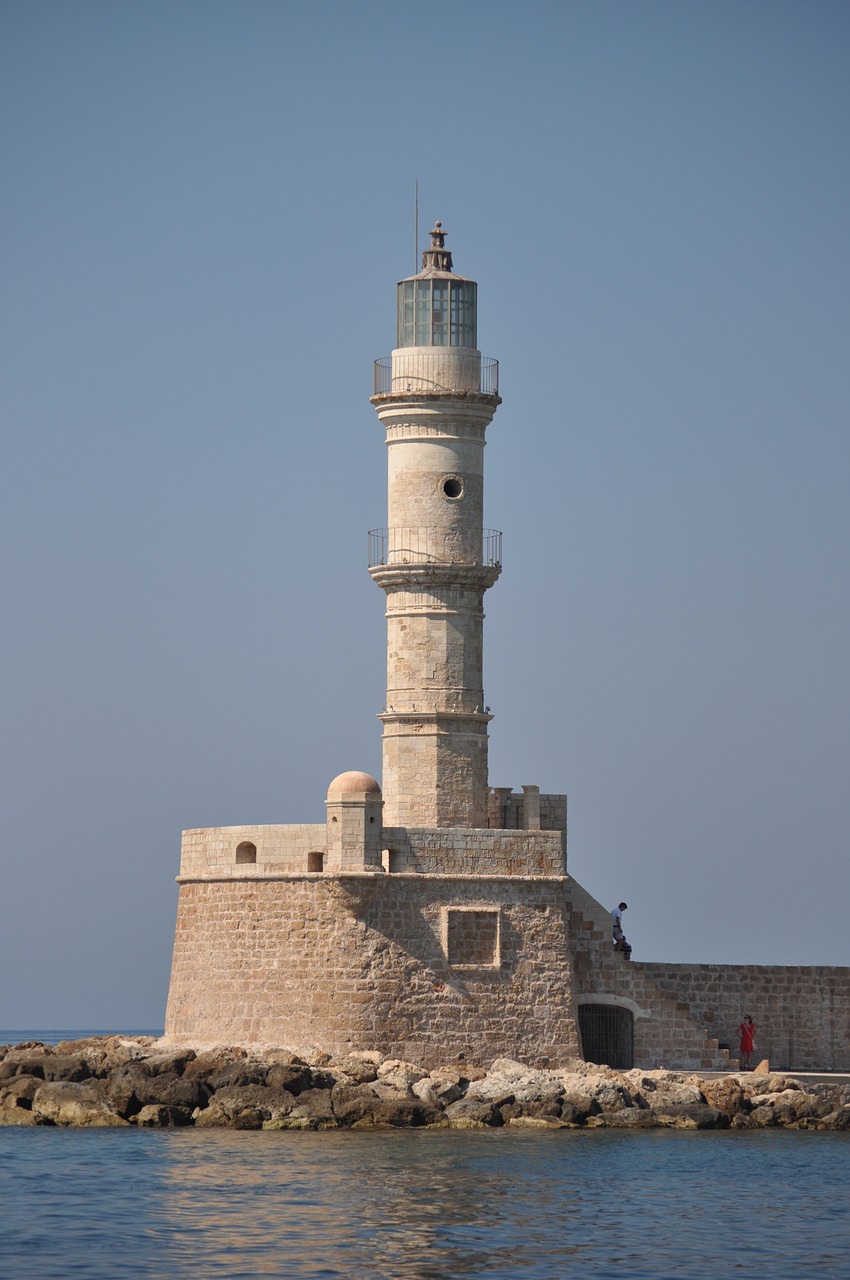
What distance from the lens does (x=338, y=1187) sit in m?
24.0

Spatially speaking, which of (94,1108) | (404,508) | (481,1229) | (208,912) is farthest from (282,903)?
(481,1229)

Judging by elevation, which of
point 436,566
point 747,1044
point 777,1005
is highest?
point 436,566

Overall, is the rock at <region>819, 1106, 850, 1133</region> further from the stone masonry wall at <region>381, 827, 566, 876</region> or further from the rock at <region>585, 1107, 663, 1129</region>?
the stone masonry wall at <region>381, 827, 566, 876</region>

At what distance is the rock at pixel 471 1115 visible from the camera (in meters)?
28.3

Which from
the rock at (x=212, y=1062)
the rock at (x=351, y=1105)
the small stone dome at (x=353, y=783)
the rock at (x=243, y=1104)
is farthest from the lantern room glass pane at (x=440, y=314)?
the rock at (x=243, y=1104)

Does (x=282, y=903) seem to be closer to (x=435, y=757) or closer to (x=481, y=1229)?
(x=435, y=757)

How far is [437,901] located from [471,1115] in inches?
119

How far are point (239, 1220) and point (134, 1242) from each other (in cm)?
126

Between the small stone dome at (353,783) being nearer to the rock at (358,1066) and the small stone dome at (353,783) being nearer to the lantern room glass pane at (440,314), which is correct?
the rock at (358,1066)

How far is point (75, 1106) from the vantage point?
1142 inches

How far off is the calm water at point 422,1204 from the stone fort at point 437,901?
2.28m

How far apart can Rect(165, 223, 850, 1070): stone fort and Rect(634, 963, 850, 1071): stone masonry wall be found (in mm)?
31

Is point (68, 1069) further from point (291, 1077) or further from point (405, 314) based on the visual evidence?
point (405, 314)

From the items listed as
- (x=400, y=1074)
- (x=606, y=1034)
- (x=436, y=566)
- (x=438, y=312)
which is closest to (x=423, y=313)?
(x=438, y=312)
